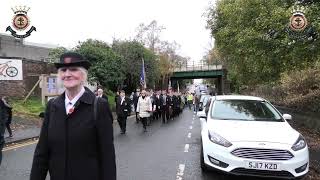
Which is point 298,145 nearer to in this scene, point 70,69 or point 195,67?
point 70,69

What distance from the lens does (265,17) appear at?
1708 cm

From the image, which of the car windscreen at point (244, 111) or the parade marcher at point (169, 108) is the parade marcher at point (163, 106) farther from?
the car windscreen at point (244, 111)

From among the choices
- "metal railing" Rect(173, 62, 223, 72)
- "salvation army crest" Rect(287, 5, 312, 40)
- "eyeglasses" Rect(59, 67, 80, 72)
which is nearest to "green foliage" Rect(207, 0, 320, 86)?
"salvation army crest" Rect(287, 5, 312, 40)

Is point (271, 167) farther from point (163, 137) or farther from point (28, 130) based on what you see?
point (28, 130)

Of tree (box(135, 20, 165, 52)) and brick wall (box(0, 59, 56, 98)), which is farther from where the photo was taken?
tree (box(135, 20, 165, 52))

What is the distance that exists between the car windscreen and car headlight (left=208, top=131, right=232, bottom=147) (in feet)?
4.10

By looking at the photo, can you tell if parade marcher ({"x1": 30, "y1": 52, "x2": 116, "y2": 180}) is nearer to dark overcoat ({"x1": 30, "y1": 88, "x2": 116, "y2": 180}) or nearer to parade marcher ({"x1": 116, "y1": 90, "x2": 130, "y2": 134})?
dark overcoat ({"x1": 30, "y1": 88, "x2": 116, "y2": 180})

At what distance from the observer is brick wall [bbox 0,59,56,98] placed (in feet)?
84.3

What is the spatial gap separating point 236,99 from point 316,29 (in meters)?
5.08

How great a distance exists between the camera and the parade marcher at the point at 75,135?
352cm

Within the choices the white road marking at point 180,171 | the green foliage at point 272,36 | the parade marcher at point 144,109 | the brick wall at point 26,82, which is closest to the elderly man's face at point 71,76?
the white road marking at point 180,171

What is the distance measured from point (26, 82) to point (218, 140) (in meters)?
20.9

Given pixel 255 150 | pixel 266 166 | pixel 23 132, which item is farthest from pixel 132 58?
pixel 266 166

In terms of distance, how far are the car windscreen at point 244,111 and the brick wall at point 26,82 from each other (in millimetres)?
16552
